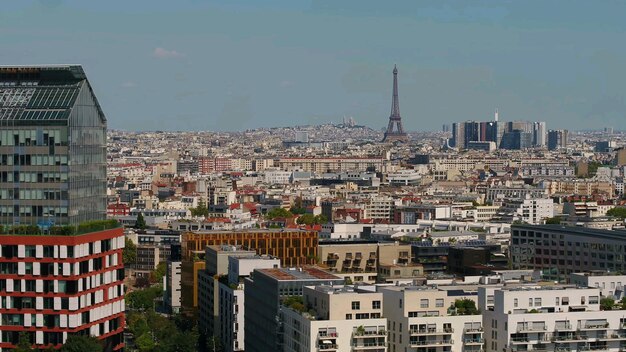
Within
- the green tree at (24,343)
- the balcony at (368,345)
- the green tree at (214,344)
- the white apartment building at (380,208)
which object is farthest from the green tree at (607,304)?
the white apartment building at (380,208)

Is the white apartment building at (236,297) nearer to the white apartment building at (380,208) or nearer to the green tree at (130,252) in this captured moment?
the green tree at (130,252)

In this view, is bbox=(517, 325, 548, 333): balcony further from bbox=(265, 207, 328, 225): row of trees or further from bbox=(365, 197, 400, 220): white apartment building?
bbox=(365, 197, 400, 220): white apartment building

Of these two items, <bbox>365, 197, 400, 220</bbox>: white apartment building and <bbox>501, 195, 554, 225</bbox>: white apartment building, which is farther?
<bbox>365, 197, 400, 220</bbox>: white apartment building

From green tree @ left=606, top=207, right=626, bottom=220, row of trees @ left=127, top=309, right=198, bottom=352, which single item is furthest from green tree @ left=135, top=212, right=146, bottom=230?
row of trees @ left=127, top=309, right=198, bottom=352

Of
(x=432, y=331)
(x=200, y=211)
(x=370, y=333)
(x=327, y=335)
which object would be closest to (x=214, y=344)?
(x=327, y=335)

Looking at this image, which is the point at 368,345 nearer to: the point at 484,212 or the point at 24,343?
the point at 24,343

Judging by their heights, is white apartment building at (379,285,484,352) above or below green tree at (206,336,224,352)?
above
